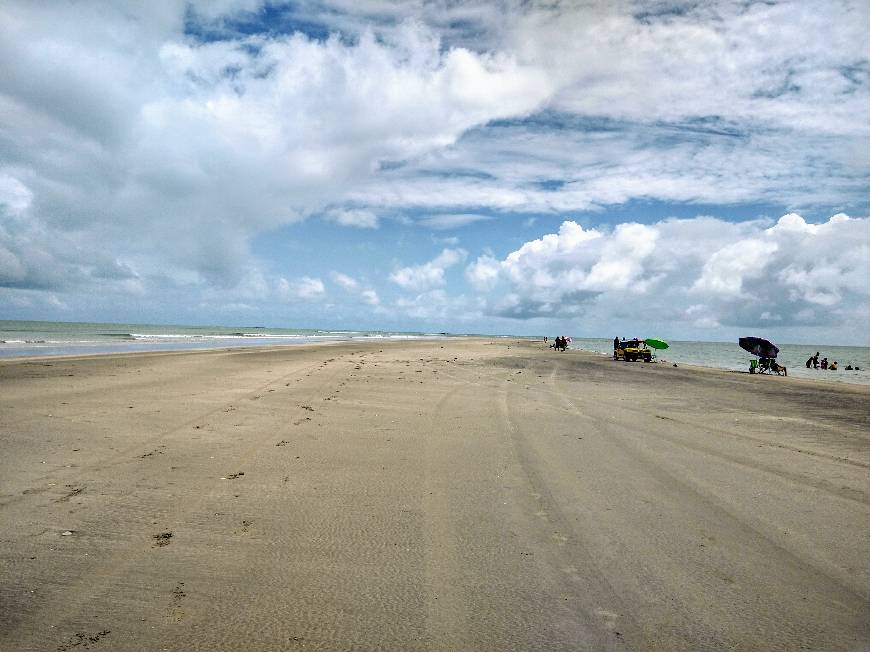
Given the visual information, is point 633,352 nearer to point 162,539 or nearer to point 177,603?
point 162,539

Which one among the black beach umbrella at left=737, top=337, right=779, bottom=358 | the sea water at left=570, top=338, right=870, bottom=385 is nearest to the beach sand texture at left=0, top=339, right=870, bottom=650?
the black beach umbrella at left=737, top=337, right=779, bottom=358

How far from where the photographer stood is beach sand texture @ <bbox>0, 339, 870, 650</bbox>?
3.60 m

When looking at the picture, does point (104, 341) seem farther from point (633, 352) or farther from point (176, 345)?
point (633, 352)

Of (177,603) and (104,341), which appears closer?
(177,603)

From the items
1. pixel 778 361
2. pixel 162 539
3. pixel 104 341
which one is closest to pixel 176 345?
pixel 104 341

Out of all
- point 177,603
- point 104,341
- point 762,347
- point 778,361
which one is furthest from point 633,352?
point 104,341

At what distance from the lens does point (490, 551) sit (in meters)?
4.84

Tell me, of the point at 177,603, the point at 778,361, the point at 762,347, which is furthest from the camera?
the point at 778,361

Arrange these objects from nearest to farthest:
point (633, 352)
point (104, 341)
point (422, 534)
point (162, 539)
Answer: point (162, 539)
point (422, 534)
point (633, 352)
point (104, 341)

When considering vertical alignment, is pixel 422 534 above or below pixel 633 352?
below

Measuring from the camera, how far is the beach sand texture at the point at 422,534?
360 cm

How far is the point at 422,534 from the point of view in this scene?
5.22 metres

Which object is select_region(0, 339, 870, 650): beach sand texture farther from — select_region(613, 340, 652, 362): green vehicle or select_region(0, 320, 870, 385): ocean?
select_region(613, 340, 652, 362): green vehicle

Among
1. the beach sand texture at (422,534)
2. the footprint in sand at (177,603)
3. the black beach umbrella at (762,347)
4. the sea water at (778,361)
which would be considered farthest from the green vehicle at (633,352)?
the footprint in sand at (177,603)
